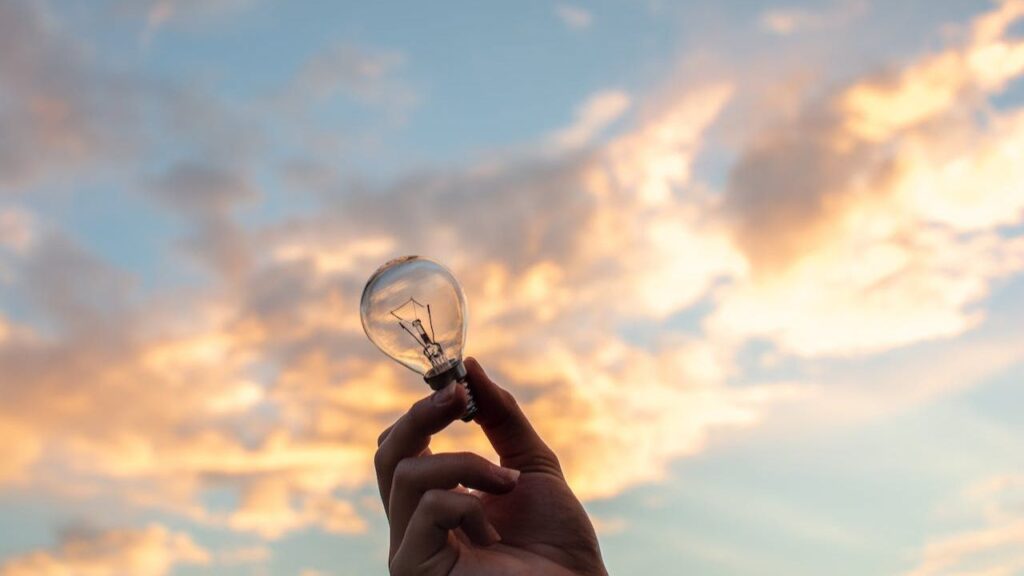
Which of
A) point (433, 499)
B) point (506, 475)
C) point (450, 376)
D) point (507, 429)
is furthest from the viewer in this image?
point (450, 376)

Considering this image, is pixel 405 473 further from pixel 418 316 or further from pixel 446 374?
pixel 418 316

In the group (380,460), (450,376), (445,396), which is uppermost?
(450,376)

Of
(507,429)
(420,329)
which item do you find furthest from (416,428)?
(420,329)

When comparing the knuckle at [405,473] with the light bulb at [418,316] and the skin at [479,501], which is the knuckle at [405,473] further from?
the light bulb at [418,316]

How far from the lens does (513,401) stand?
3.66 m

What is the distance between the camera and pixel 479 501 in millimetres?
3158

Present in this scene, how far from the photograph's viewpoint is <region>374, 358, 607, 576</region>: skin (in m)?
2.93

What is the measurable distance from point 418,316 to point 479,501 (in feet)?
3.57

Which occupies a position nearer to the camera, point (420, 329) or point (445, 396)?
point (445, 396)

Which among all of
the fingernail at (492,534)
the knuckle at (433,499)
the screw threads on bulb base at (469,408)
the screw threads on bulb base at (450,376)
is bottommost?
Answer: the fingernail at (492,534)

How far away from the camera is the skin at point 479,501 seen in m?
2.93

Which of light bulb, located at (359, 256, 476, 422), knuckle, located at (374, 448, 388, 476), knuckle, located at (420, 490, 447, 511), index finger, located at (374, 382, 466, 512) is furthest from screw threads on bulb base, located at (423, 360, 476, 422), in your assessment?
knuckle, located at (420, 490, 447, 511)

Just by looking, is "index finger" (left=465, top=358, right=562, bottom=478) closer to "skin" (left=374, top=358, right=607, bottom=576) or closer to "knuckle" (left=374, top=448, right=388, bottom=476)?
"skin" (left=374, top=358, right=607, bottom=576)

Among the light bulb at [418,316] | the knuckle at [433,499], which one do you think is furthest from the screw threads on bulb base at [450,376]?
the knuckle at [433,499]
